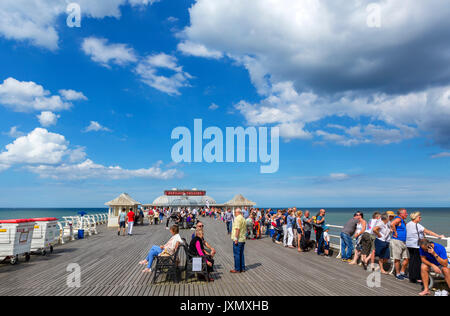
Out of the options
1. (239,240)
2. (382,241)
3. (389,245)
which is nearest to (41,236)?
(239,240)

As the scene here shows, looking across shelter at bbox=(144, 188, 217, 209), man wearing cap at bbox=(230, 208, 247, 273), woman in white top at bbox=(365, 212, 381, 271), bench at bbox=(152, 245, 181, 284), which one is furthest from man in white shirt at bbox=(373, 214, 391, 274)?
shelter at bbox=(144, 188, 217, 209)

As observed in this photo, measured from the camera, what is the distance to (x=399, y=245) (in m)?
7.40

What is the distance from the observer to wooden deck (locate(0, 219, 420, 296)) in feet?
19.7

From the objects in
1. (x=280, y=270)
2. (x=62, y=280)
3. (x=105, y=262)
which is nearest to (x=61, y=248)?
(x=105, y=262)

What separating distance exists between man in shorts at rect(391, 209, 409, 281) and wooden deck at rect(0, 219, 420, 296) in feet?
1.10

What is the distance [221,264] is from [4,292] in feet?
17.0

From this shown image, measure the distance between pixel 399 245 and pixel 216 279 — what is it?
4.59m

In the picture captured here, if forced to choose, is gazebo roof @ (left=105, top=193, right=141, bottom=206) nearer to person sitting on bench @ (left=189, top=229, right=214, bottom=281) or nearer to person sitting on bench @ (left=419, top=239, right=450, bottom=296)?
person sitting on bench @ (left=189, top=229, right=214, bottom=281)

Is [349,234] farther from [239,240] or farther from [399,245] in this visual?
[239,240]

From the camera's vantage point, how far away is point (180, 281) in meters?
6.74

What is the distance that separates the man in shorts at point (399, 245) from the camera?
24.1 ft

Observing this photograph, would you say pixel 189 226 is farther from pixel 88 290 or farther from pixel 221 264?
pixel 88 290
